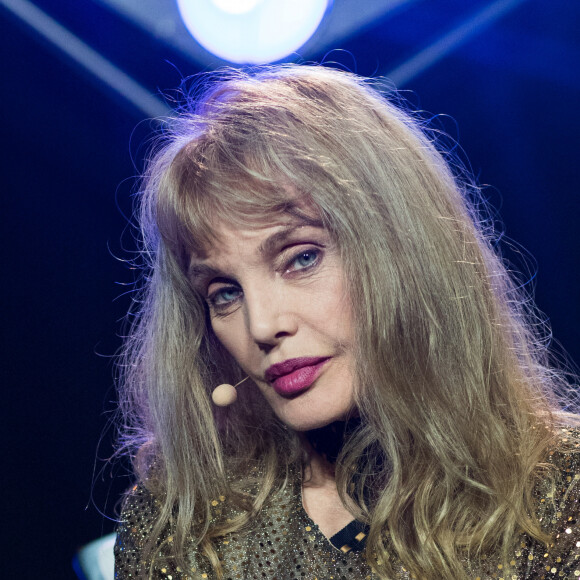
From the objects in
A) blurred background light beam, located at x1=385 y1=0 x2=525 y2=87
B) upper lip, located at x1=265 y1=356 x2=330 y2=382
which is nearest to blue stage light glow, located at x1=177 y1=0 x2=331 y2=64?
blurred background light beam, located at x1=385 y1=0 x2=525 y2=87

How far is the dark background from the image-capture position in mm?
1758

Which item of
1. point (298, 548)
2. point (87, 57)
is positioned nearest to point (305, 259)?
point (298, 548)

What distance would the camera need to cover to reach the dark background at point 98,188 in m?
1.76

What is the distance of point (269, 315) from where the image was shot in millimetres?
1102

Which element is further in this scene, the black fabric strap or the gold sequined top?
the black fabric strap

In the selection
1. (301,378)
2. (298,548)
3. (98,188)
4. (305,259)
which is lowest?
(298,548)

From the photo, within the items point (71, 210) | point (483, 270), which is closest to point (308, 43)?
point (71, 210)

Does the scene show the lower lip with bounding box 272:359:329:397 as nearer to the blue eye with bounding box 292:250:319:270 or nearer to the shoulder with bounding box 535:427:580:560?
the blue eye with bounding box 292:250:319:270

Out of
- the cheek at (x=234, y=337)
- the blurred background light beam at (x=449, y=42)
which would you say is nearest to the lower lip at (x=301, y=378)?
the cheek at (x=234, y=337)

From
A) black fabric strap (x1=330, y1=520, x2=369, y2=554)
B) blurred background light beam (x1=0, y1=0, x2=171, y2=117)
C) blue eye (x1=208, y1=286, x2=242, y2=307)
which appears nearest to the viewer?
black fabric strap (x1=330, y1=520, x2=369, y2=554)

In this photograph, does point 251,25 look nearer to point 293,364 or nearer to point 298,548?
point 293,364

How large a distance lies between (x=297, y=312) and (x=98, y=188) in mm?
1043

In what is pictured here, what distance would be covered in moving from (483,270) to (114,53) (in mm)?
1229

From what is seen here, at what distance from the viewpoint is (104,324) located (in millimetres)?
1944
